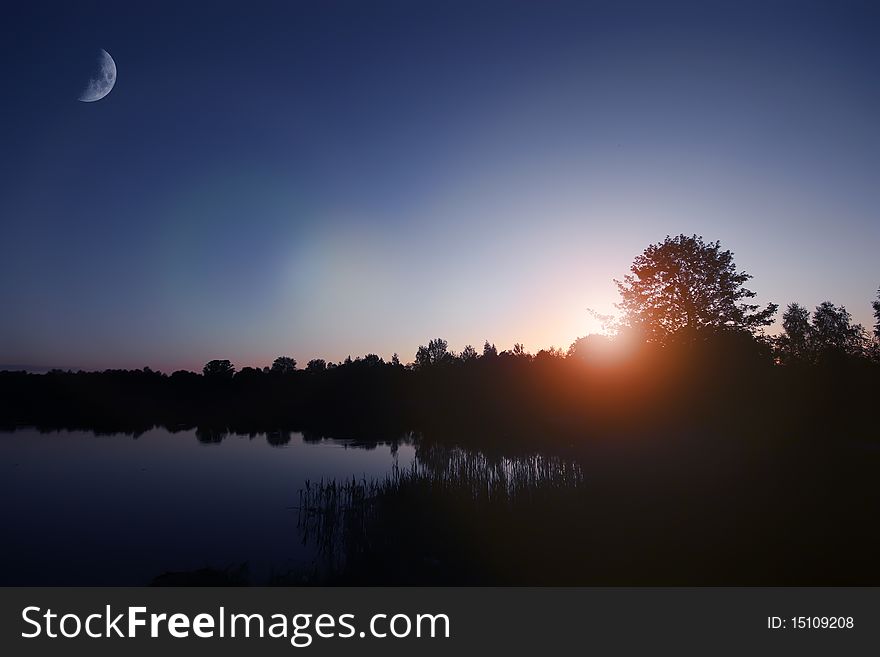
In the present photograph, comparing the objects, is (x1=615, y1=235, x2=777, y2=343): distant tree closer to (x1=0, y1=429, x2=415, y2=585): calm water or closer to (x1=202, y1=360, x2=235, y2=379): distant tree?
(x1=0, y1=429, x2=415, y2=585): calm water

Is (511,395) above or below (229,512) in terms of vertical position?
above

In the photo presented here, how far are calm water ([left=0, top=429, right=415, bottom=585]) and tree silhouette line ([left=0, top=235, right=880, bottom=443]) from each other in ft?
52.4

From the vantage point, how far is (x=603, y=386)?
35.6 metres

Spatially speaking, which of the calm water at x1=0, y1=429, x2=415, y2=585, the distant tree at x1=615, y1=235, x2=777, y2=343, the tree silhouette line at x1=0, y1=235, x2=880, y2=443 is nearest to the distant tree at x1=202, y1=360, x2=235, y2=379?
the tree silhouette line at x1=0, y1=235, x2=880, y2=443

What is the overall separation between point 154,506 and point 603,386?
30190 mm

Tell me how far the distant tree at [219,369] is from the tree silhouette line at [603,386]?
98 centimetres

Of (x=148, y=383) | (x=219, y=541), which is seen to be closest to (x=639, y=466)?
(x=219, y=541)

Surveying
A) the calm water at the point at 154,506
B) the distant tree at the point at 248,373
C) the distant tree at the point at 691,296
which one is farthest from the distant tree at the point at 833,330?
the distant tree at the point at 248,373

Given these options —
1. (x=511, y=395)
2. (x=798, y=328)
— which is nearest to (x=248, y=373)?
(x=511, y=395)

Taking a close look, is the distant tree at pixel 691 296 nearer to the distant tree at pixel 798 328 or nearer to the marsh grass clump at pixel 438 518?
the marsh grass clump at pixel 438 518

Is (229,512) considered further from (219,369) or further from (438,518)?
(219,369)

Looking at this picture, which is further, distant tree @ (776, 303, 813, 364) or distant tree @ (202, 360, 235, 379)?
distant tree @ (202, 360, 235, 379)

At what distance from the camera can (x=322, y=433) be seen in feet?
154

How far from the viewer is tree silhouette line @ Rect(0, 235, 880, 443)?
2448 centimetres
